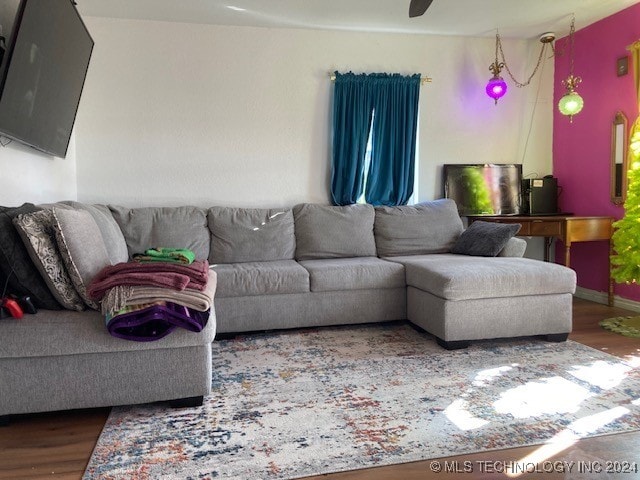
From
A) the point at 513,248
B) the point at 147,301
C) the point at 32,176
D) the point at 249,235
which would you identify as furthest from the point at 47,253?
the point at 513,248

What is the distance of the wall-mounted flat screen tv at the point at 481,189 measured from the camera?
15.7ft

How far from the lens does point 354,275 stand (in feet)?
11.8

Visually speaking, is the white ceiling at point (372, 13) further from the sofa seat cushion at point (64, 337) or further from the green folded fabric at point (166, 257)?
the sofa seat cushion at point (64, 337)

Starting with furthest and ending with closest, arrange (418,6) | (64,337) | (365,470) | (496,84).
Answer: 1. (496,84)
2. (418,6)
3. (64,337)
4. (365,470)

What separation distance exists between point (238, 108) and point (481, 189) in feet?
7.83

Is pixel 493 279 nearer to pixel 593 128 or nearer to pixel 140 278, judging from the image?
pixel 140 278

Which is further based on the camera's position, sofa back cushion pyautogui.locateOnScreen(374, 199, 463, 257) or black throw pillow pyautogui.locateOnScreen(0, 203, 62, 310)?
sofa back cushion pyautogui.locateOnScreen(374, 199, 463, 257)

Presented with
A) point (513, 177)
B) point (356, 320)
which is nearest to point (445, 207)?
point (513, 177)

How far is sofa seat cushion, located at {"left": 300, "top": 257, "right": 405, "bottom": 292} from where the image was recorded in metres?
3.54

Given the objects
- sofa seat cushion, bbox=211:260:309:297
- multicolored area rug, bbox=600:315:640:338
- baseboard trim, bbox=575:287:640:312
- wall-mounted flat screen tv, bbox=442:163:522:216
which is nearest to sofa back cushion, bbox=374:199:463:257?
wall-mounted flat screen tv, bbox=442:163:522:216

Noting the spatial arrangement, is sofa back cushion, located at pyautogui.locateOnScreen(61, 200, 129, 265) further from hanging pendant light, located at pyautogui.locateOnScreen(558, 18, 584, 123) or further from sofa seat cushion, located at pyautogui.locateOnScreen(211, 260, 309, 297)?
hanging pendant light, located at pyautogui.locateOnScreen(558, 18, 584, 123)

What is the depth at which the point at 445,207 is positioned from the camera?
4438mm

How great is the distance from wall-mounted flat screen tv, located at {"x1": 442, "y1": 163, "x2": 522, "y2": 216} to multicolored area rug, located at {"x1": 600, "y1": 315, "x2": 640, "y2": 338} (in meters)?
1.41

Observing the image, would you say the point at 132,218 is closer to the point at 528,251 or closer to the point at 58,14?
the point at 58,14
